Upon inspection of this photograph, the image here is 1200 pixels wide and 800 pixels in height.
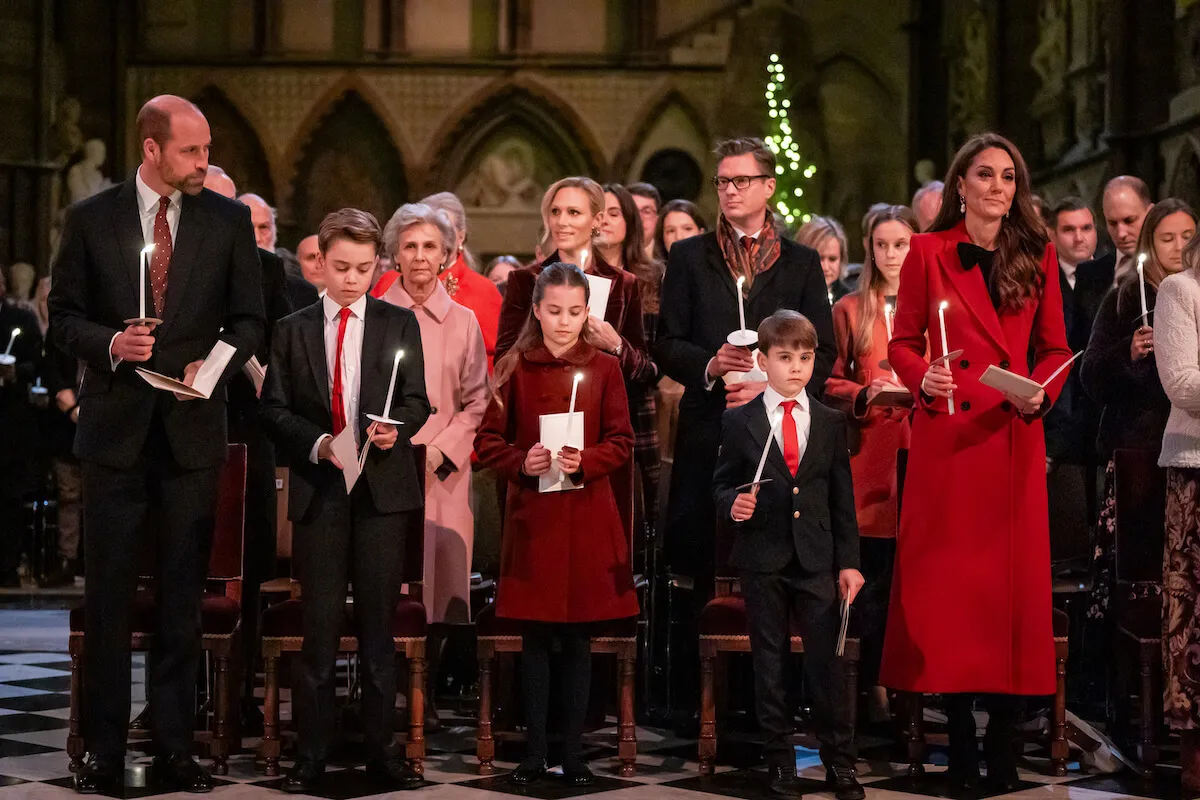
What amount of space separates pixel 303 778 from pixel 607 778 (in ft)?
2.94

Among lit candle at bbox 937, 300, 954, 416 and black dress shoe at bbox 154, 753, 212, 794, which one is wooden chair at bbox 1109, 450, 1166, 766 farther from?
black dress shoe at bbox 154, 753, 212, 794

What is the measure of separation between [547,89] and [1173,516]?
37.7ft

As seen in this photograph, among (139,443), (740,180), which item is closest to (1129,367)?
(740,180)

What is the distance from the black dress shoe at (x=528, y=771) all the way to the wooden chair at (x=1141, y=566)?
1895mm

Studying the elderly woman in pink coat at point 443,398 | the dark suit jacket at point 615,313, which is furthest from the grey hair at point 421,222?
the dark suit jacket at point 615,313

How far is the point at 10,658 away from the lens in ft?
23.0

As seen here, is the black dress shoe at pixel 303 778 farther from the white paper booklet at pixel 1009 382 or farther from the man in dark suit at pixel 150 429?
the white paper booklet at pixel 1009 382

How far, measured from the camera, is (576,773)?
4480 mm

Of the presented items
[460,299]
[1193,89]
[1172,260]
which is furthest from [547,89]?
[1172,260]

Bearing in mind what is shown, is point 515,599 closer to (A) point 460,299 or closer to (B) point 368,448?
(B) point 368,448

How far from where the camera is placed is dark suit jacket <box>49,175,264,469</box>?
428cm

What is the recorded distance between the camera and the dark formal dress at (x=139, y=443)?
4293 mm

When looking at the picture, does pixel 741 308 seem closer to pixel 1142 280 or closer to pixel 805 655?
pixel 805 655

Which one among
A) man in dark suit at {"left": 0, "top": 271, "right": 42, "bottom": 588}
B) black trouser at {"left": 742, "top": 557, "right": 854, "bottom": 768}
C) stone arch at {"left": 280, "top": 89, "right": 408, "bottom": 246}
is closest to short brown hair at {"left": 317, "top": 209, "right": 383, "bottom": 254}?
black trouser at {"left": 742, "top": 557, "right": 854, "bottom": 768}
